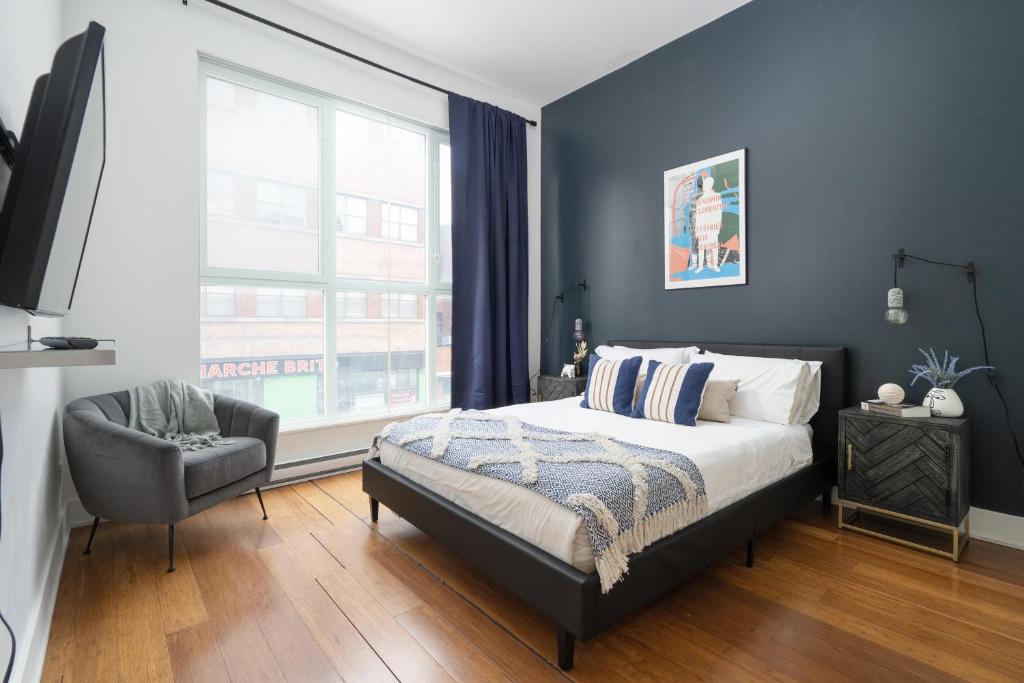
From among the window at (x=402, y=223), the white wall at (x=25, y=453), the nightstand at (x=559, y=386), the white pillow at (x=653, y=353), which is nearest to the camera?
the white wall at (x=25, y=453)

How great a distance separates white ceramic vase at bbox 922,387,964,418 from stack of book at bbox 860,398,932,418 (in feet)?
0.12

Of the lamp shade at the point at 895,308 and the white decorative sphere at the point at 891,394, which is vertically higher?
the lamp shade at the point at 895,308

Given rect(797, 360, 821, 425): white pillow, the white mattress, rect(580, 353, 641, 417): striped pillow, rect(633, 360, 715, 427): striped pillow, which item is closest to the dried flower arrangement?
rect(797, 360, 821, 425): white pillow

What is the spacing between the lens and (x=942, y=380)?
246 cm

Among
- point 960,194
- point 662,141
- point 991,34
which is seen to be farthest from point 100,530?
point 991,34

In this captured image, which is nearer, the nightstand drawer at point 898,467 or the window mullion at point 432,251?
the nightstand drawer at point 898,467

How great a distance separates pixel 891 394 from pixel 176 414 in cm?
383

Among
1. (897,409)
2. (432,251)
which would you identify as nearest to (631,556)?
(897,409)

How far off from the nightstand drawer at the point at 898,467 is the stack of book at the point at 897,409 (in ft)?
0.21

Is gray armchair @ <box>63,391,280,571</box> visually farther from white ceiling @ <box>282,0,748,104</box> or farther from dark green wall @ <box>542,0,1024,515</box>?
dark green wall @ <box>542,0,1024,515</box>

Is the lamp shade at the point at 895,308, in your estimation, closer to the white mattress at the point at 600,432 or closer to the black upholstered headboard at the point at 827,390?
the black upholstered headboard at the point at 827,390

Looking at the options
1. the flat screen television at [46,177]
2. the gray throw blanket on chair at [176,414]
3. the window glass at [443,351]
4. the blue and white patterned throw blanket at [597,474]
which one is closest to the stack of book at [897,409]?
the blue and white patterned throw blanket at [597,474]

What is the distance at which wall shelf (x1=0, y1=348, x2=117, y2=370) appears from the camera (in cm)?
89

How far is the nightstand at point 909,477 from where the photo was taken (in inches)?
89.5
